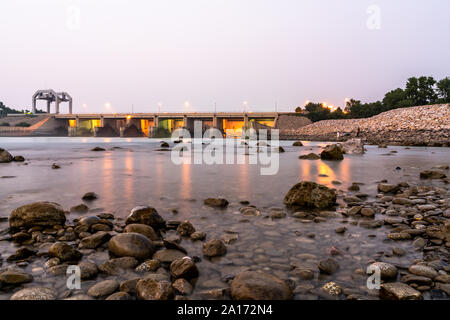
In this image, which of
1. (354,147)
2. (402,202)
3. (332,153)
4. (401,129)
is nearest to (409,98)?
(401,129)

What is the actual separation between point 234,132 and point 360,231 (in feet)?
341

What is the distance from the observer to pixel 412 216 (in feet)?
18.7

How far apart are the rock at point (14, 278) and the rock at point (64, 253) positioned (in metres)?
0.51

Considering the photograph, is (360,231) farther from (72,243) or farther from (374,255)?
(72,243)

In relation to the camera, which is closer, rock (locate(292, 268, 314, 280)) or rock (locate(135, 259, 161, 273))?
rock (locate(292, 268, 314, 280))

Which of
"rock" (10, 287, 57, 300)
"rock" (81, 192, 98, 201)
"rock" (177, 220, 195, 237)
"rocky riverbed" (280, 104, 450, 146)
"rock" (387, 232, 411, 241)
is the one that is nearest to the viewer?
"rock" (10, 287, 57, 300)

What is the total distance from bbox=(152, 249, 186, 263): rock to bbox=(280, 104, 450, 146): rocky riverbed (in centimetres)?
4957

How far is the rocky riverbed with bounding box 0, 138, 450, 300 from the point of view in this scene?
3.00 m

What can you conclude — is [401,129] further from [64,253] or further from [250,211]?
[64,253]

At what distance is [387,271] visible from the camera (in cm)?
335

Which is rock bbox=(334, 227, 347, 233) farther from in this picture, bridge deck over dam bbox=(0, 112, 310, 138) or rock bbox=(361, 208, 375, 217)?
bridge deck over dam bbox=(0, 112, 310, 138)

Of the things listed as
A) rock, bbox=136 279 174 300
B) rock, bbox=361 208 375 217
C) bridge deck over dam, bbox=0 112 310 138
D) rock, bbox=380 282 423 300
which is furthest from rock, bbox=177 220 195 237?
bridge deck over dam, bbox=0 112 310 138
